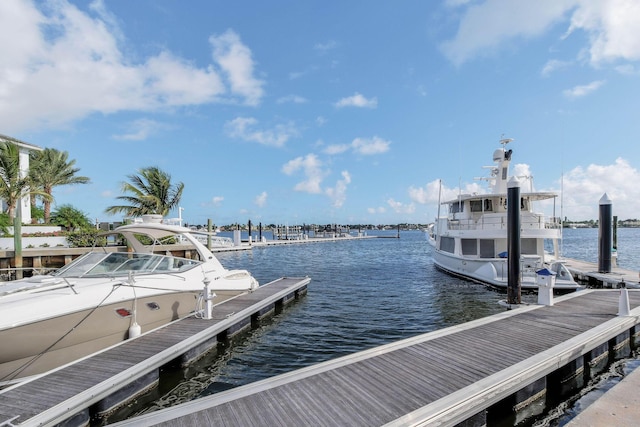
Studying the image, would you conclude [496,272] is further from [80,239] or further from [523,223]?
[80,239]

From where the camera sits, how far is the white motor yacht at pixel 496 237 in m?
15.7

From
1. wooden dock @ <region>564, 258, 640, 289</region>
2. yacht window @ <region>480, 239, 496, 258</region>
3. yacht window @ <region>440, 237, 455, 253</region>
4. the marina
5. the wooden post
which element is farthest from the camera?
yacht window @ <region>440, 237, 455, 253</region>

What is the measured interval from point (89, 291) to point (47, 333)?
105cm

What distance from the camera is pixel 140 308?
8.06m

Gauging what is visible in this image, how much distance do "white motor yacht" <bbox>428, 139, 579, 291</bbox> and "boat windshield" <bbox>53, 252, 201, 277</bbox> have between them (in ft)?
45.6

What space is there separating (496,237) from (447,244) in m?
5.21

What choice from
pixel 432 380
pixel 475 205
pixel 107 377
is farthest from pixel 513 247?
pixel 107 377

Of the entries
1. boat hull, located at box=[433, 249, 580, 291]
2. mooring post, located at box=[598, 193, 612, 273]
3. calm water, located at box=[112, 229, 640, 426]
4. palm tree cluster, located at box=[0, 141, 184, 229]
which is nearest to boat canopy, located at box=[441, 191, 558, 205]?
mooring post, located at box=[598, 193, 612, 273]

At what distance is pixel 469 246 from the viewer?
62.6 feet

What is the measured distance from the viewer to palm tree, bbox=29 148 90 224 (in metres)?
29.5

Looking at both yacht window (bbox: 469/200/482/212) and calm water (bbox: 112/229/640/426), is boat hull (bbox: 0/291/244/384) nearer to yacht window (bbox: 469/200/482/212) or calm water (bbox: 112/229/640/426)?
calm water (bbox: 112/229/640/426)

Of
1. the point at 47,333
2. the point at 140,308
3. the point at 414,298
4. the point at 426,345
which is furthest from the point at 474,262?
the point at 47,333

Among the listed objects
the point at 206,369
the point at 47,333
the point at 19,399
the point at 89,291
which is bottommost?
the point at 206,369

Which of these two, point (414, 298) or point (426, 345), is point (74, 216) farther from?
point (426, 345)
